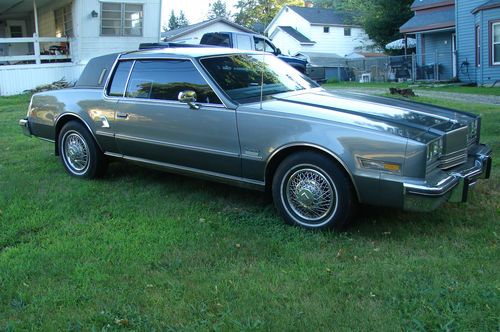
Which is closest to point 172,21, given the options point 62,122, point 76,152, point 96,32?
point 96,32

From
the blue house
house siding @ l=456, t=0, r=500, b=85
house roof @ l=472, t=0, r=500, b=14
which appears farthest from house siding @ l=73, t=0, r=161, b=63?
house siding @ l=456, t=0, r=500, b=85

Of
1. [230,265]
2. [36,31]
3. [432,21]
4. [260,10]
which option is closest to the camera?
[230,265]

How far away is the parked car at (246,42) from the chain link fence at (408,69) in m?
5.02

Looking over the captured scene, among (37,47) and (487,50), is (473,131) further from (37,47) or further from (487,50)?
(37,47)

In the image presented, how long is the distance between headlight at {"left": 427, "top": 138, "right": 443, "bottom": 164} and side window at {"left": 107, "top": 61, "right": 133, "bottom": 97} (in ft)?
10.8

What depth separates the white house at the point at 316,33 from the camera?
45.5 m

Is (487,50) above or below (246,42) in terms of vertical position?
below

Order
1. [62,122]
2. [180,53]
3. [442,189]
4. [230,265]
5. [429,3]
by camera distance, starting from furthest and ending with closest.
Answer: [429,3], [62,122], [180,53], [442,189], [230,265]

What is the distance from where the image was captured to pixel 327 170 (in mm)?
4172

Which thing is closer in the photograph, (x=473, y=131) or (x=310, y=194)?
(x=310, y=194)

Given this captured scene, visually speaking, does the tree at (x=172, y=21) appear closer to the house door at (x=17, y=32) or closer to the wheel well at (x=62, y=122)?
the house door at (x=17, y=32)

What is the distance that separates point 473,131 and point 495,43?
16.3m

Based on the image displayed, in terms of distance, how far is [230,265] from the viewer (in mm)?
3736

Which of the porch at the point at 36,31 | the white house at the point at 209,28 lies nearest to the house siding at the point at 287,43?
the white house at the point at 209,28
